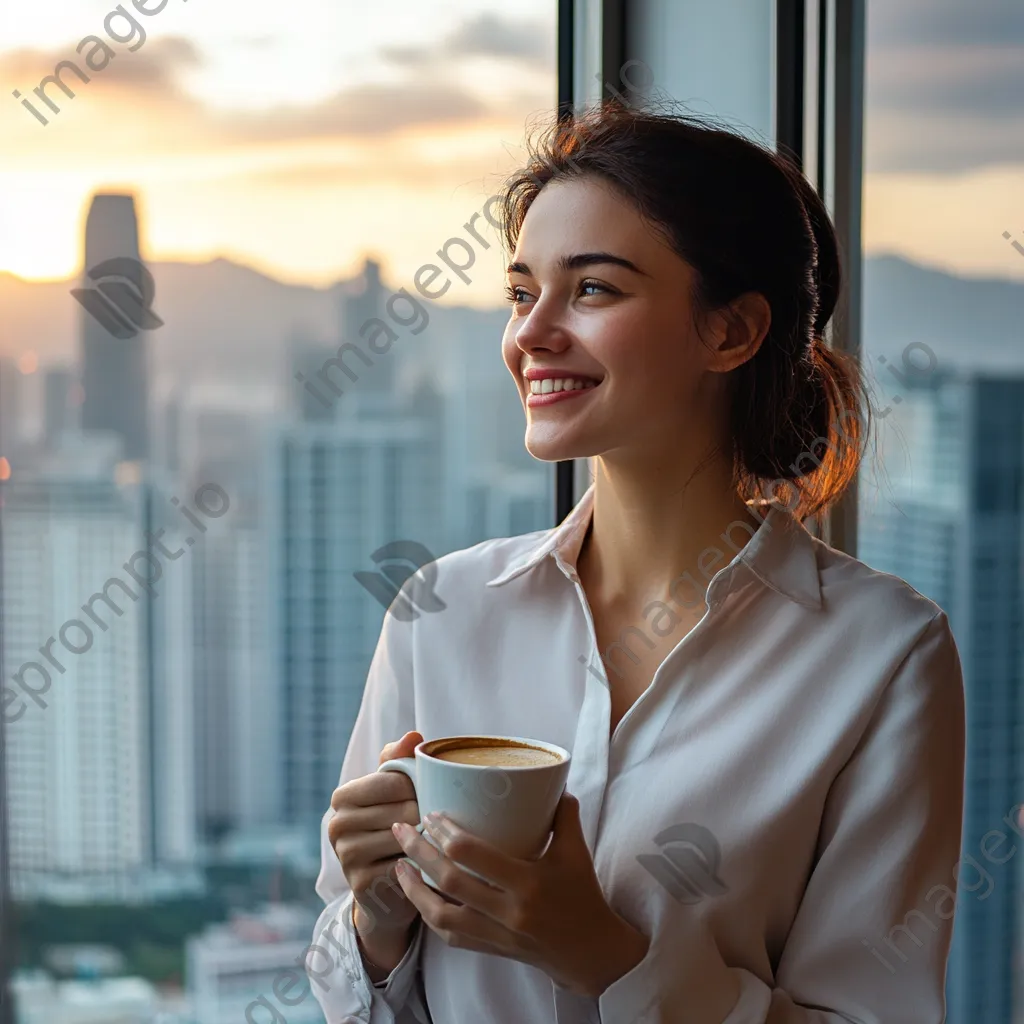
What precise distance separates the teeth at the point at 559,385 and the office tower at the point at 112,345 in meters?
0.56

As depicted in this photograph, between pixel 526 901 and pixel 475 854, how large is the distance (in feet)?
0.23

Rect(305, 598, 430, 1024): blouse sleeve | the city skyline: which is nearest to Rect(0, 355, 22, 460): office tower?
the city skyline

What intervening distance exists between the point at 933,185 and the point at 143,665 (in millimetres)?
1176

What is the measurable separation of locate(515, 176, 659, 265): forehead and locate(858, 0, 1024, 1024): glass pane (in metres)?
0.45

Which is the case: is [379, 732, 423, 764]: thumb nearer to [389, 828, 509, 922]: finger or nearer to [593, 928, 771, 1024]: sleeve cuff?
[389, 828, 509, 922]: finger

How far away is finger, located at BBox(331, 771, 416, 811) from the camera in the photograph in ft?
3.30

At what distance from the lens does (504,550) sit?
1.38 metres

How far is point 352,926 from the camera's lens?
1.16 metres

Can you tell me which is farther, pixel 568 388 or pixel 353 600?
pixel 353 600

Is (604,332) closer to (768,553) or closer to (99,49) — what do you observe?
(768,553)

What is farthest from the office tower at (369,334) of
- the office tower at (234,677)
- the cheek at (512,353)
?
the cheek at (512,353)

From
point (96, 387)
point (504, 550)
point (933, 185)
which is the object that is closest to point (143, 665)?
point (96, 387)

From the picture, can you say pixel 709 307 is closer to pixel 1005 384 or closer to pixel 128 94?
pixel 1005 384

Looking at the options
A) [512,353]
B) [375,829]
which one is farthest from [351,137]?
[375,829]
